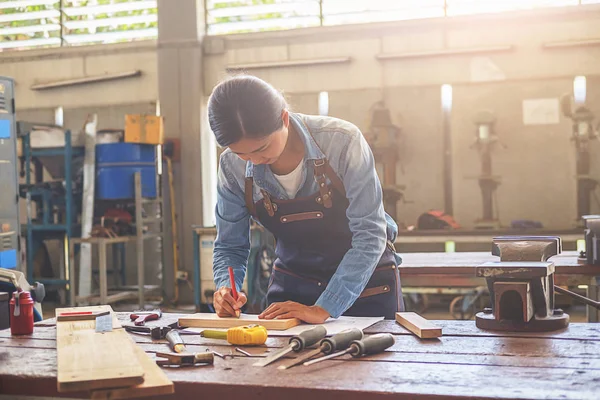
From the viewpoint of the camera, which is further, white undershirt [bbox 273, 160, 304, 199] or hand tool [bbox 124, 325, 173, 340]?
white undershirt [bbox 273, 160, 304, 199]

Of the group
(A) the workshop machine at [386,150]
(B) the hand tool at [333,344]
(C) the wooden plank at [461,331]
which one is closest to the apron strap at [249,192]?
(C) the wooden plank at [461,331]

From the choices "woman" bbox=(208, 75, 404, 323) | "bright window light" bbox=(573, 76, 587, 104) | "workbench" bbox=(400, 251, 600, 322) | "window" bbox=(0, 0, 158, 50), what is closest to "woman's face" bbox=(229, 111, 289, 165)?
"woman" bbox=(208, 75, 404, 323)

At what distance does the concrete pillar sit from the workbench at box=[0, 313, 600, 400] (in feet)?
17.0

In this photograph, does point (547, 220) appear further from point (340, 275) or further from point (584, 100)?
point (340, 275)

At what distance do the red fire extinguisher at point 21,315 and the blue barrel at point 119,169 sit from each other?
4339mm

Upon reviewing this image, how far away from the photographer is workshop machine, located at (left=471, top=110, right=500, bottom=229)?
591cm

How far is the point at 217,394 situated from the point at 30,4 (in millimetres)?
7096

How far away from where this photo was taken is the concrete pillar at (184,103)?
267 inches

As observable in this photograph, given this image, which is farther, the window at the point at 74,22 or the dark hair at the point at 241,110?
the window at the point at 74,22

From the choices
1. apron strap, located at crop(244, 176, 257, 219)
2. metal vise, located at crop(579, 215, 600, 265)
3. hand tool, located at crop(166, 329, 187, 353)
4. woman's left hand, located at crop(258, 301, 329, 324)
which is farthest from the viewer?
metal vise, located at crop(579, 215, 600, 265)

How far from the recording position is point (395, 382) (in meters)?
1.24

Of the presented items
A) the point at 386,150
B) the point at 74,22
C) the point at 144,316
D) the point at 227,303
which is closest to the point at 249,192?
the point at 227,303

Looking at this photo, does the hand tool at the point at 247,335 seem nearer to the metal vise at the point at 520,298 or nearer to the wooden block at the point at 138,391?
the wooden block at the point at 138,391

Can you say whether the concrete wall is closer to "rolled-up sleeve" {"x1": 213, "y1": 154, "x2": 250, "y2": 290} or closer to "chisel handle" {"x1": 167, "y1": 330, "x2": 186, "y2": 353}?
"rolled-up sleeve" {"x1": 213, "y1": 154, "x2": 250, "y2": 290}
